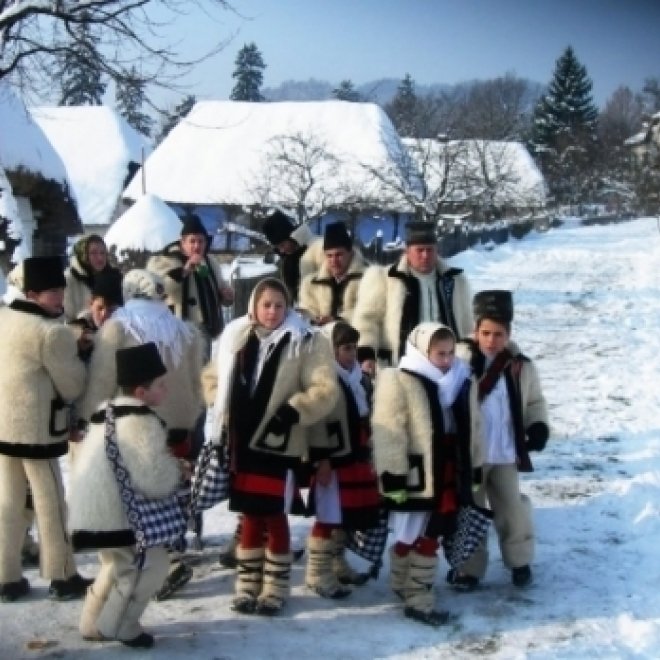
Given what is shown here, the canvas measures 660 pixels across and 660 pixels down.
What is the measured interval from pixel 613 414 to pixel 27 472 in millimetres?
6038

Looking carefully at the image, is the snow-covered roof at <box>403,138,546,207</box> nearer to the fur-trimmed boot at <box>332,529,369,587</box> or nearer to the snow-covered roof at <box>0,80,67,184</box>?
the snow-covered roof at <box>0,80,67,184</box>

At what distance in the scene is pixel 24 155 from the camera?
19297 millimetres

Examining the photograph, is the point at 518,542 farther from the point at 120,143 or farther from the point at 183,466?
the point at 120,143

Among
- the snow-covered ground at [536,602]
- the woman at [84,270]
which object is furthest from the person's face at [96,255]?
Answer: the snow-covered ground at [536,602]

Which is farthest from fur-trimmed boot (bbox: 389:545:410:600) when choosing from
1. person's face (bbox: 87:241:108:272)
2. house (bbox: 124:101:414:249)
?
house (bbox: 124:101:414:249)

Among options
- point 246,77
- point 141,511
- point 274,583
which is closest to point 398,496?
point 274,583

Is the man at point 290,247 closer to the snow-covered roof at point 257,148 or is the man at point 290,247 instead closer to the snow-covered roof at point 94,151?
the snow-covered roof at point 257,148

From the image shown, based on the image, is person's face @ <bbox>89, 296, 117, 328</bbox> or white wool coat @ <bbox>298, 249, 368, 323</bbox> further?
white wool coat @ <bbox>298, 249, 368, 323</bbox>

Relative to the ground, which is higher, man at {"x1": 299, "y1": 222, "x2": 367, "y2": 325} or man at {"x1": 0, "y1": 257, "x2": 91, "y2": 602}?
man at {"x1": 299, "y1": 222, "x2": 367, "y2": 325}

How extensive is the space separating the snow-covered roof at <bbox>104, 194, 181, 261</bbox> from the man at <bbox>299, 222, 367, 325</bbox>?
11.2 metres

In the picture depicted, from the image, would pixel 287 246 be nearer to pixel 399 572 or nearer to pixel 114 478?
pixel 399 572

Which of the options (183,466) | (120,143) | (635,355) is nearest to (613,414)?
(635,355)

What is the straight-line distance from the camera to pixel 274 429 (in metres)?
4.85

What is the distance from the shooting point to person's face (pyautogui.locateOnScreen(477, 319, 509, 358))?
17.4 ft
